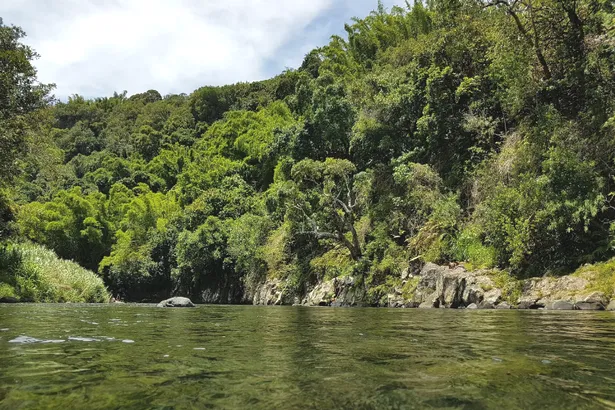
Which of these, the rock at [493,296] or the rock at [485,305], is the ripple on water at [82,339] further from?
the rock at [493,296]

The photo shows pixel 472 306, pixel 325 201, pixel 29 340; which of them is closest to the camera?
pixel 29 340

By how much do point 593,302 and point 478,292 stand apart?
372cm

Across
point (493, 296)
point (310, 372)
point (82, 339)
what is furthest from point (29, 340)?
point (493, 296)

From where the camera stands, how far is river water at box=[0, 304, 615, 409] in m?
2.64

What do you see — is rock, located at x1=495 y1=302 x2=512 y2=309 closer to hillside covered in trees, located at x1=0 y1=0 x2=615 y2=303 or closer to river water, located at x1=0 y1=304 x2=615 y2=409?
hillside covered in trees, located at x1=0 y1=0 x2=615 y2=303

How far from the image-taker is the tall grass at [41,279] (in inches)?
897

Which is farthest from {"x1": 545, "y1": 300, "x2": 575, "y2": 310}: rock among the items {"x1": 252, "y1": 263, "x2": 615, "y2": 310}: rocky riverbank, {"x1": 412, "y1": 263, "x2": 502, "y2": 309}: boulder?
{"x1": 412, "y1": 263, "x2": 502, "y2": 309}: boulder

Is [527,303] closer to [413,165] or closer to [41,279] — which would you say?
[413,165]

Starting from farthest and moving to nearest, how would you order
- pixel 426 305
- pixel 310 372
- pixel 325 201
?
pixel 325 201 < pixel 426 305 < pixel 310 372

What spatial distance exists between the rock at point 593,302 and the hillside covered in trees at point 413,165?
2199 mm

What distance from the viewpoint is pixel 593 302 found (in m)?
11.4

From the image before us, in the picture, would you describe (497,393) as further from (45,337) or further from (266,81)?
(266,81)

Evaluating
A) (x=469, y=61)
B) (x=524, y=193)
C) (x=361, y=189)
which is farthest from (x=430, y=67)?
(x=524, y=193)

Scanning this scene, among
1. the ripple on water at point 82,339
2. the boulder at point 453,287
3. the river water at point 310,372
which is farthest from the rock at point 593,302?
the ripple on water at point 82,339
